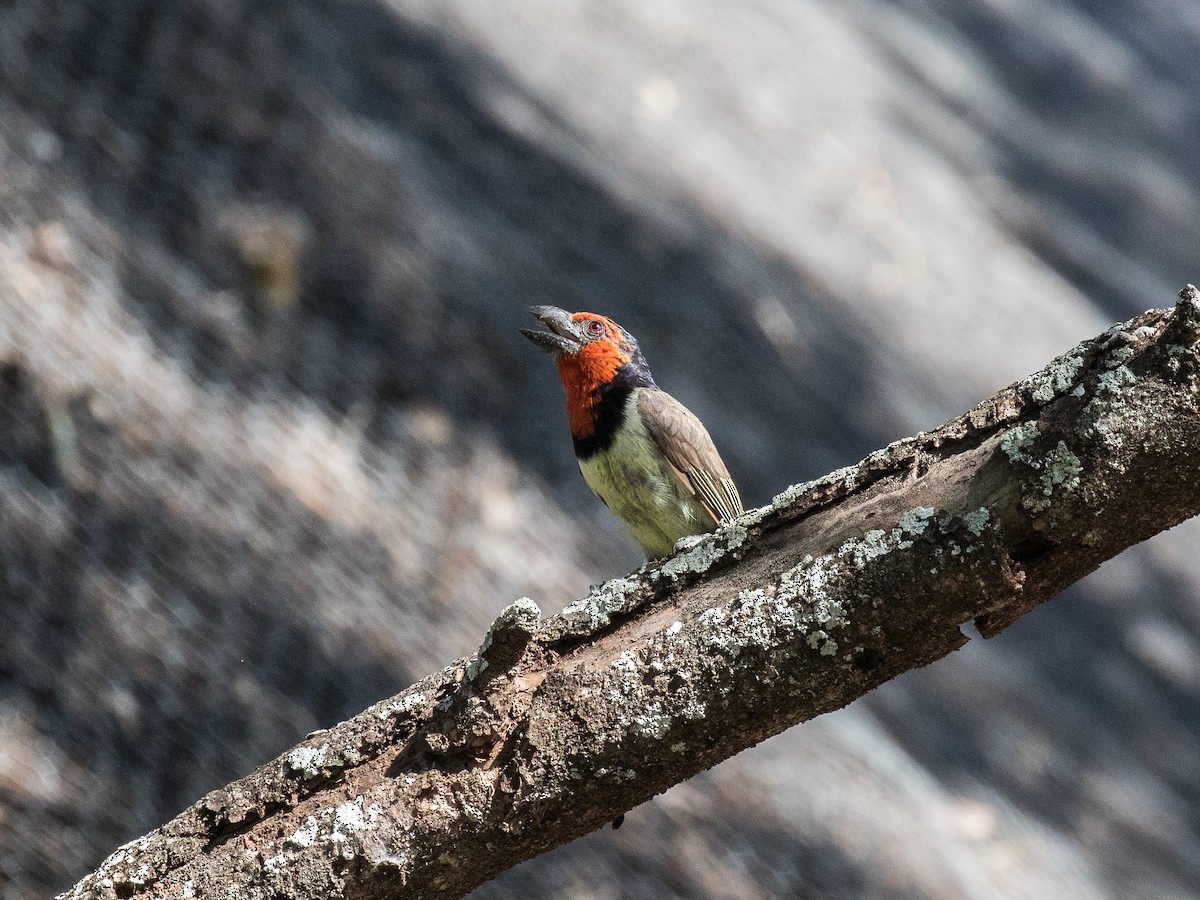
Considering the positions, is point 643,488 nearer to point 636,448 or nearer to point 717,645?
point 636,448

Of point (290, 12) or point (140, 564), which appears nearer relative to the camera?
point (140, 564)

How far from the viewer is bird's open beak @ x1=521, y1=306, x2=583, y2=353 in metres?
4.61

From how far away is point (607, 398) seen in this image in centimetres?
461

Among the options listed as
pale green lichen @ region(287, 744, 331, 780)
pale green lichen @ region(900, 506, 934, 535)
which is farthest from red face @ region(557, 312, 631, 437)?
pale green lichen @ region(900, 506, 934, 535)

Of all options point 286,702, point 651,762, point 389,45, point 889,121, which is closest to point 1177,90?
point 889,121

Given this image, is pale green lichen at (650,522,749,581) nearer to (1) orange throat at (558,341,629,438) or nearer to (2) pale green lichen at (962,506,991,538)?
(2) pale green lichen at (962,506,991,538)

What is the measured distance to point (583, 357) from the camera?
467 cm

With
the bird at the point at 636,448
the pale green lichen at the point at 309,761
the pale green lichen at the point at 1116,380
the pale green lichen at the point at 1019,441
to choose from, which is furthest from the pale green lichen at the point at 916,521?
the bird at the point at 636,448

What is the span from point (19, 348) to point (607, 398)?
2.07 m

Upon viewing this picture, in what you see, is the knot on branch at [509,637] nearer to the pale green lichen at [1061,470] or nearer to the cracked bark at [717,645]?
the cracked bark at [717,645]

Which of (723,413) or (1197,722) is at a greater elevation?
(723,413)

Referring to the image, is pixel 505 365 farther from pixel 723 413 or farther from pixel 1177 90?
pixel 1177 90

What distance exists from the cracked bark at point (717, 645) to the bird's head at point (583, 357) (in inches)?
103

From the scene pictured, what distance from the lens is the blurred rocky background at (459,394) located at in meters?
3.74
